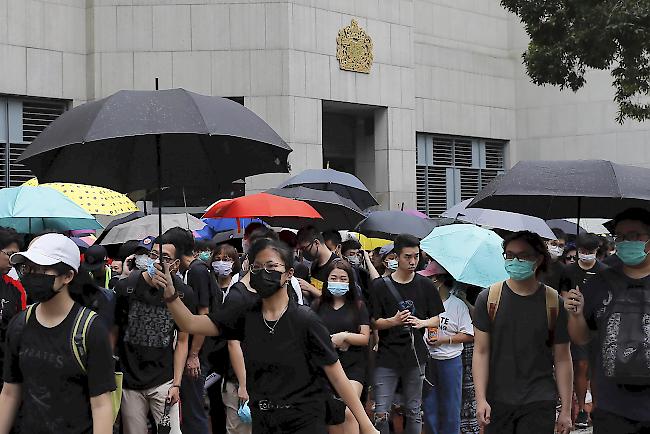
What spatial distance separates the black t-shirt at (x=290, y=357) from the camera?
5727 mm

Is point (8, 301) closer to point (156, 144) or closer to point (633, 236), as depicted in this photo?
point (156, 144)

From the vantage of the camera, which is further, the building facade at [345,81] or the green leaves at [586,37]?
the building facade at [345,81]

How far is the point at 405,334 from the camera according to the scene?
31.2ft

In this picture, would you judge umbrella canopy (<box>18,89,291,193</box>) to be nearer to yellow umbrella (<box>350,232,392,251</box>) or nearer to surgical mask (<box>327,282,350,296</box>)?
surgical mask (<box>327,282,350,296</box>)

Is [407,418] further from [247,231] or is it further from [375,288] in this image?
[247,231]

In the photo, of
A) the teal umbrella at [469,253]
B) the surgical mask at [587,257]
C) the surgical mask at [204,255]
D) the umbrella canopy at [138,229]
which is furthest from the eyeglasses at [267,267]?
the surgical mask at [587,257]

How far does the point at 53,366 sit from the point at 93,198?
809 cm

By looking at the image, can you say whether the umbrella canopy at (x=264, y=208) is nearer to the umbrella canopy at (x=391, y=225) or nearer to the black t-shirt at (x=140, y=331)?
the umbrella canopy at (x=391, y=225)

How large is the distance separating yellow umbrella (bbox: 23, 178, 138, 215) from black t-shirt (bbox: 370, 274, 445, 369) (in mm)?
4482

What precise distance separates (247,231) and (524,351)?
13.4 ft

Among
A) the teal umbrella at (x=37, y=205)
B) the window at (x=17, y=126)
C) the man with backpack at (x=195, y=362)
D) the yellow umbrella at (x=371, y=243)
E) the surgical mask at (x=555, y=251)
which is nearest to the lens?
the man with backpack at (x=195, y=362)

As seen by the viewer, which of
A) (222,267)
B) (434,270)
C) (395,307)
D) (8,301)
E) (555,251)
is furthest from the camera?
(555,251)

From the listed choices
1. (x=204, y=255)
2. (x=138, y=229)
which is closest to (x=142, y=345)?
(x=204, y=255)

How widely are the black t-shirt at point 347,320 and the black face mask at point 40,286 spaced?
3.80m
